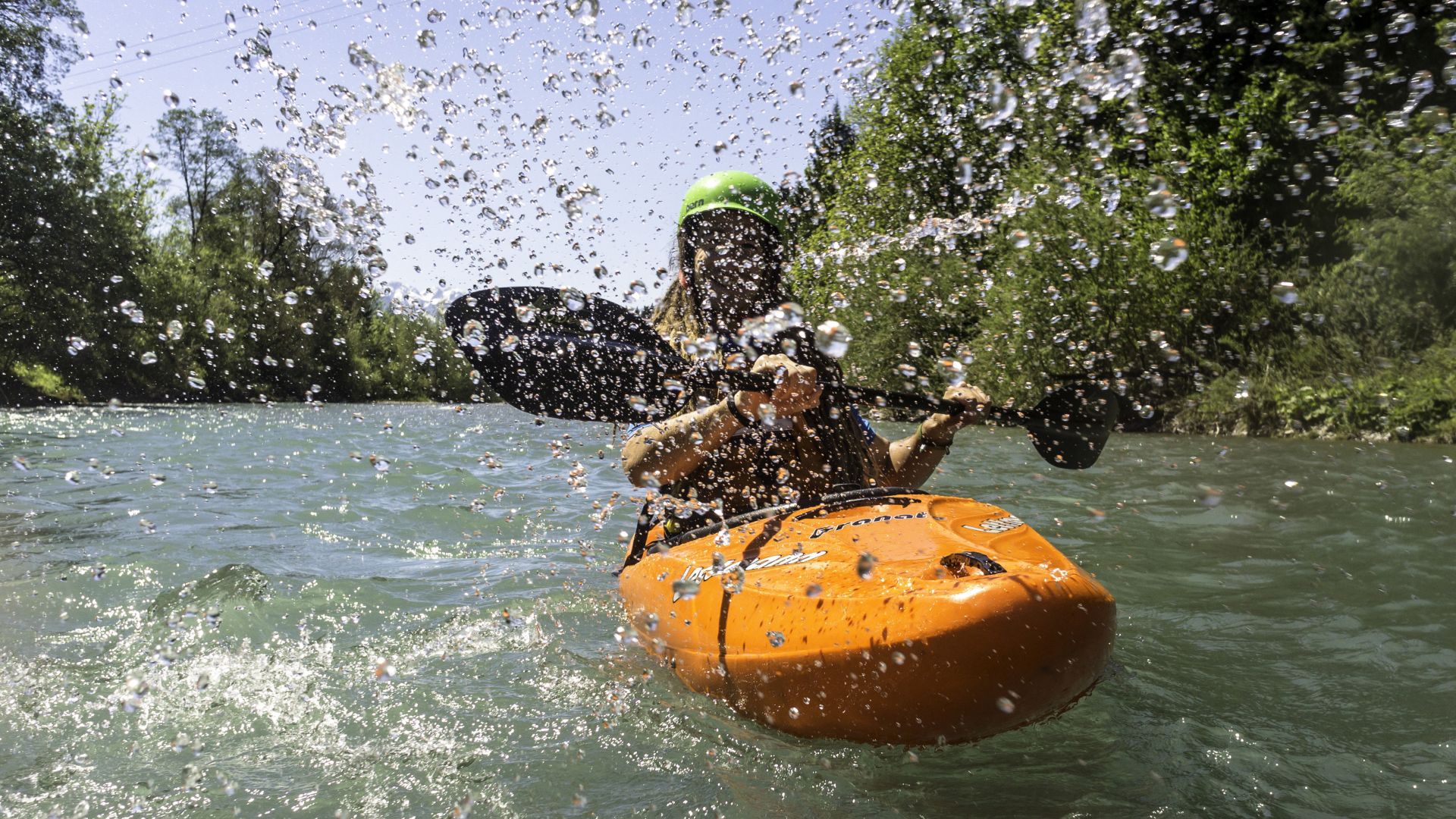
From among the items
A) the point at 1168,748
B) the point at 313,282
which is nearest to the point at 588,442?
the point at 1168,748

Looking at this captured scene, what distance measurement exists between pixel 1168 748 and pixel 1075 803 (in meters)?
0.52

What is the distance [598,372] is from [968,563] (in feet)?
6.38

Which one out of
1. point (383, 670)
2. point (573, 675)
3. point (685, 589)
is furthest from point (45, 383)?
point (685, 589)

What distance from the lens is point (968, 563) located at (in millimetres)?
2729

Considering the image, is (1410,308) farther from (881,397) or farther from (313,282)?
(313,282)

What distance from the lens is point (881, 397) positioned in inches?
149

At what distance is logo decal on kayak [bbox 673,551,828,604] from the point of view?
3016 mm

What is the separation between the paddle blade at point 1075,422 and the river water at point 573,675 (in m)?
0.81

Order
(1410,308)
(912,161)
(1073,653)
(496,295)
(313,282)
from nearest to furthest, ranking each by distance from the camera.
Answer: (1073,653) < (496,295) < (1410,308) < (912,161) < (313,282)

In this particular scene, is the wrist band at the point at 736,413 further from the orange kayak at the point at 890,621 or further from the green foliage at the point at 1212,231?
the green foliage at the point at 1212,231

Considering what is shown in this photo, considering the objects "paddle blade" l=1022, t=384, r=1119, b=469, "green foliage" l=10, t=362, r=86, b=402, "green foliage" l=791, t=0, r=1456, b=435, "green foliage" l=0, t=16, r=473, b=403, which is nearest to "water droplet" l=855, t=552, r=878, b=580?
"paddle blade" l=1022, t=384, r=1119, b=469

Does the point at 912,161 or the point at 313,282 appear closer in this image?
the point at 912,161

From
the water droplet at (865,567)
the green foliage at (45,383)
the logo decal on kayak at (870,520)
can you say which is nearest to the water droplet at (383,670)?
the logo decal on kayak at (870,520)

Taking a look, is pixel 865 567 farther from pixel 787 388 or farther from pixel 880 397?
pixel 880 397
